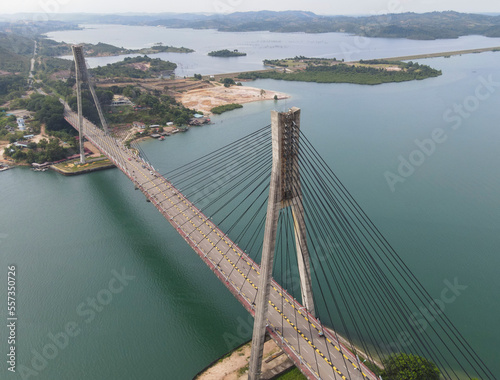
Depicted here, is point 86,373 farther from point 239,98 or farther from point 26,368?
point 239,98

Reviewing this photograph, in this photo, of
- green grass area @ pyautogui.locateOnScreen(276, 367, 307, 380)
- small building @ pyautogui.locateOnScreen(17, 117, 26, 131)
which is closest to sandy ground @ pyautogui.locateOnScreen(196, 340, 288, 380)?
green grass area @ pyautogui.locateOnScreen(276, 367, 307, 380)

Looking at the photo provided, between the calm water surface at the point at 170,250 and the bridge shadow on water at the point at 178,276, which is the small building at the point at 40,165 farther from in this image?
the bridge shadow on water at the point at 178,276

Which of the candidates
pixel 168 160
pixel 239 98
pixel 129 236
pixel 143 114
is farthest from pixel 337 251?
pixel 239 98

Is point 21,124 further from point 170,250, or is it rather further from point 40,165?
point 170,250

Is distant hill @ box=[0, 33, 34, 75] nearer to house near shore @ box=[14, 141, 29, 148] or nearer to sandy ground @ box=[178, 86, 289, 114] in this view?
sandy ground @ box=[178, 86, 289, 114]

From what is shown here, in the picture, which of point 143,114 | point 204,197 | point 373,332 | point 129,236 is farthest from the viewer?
point 143,114

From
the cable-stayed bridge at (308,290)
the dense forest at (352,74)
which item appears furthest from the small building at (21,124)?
the dense forest at (352,74)
